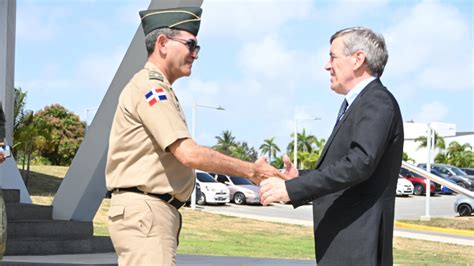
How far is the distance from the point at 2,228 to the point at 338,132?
2702 millimetres

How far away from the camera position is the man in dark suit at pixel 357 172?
337 cm

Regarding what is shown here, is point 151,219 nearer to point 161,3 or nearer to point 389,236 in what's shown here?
point 389,236

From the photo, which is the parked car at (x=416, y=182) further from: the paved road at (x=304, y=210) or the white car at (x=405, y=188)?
the paved road at (x=304, y=210)

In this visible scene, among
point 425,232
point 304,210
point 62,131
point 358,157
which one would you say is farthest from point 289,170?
point 62,131

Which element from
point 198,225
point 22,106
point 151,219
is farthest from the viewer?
point 22,106

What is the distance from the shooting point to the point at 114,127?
12.2ft

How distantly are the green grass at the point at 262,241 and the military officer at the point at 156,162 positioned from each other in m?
10.4

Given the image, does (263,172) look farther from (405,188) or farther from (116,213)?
(405,188)

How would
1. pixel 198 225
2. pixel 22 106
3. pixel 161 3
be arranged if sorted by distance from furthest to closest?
pixel 22 106 < pixel 198 225 < pixel 161 3

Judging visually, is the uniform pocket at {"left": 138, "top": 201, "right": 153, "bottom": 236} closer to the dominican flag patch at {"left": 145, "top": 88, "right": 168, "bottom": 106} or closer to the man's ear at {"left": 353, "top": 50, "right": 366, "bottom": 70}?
the dominican flag patch at {"left": 145, "top": 88, "right": 168, "bottom": 106}

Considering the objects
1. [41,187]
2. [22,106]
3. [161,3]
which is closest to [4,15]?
[161,3]

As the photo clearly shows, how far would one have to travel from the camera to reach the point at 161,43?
12.3ft

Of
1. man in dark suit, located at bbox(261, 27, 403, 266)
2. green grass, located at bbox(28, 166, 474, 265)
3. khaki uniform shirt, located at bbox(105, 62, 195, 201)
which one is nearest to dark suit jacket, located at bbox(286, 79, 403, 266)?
man in dark suit, located at bbox(261, 27, 403, 266)

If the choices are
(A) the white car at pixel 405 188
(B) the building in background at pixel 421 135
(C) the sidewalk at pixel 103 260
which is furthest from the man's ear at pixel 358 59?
(B) the building in background at pixel 421 135
